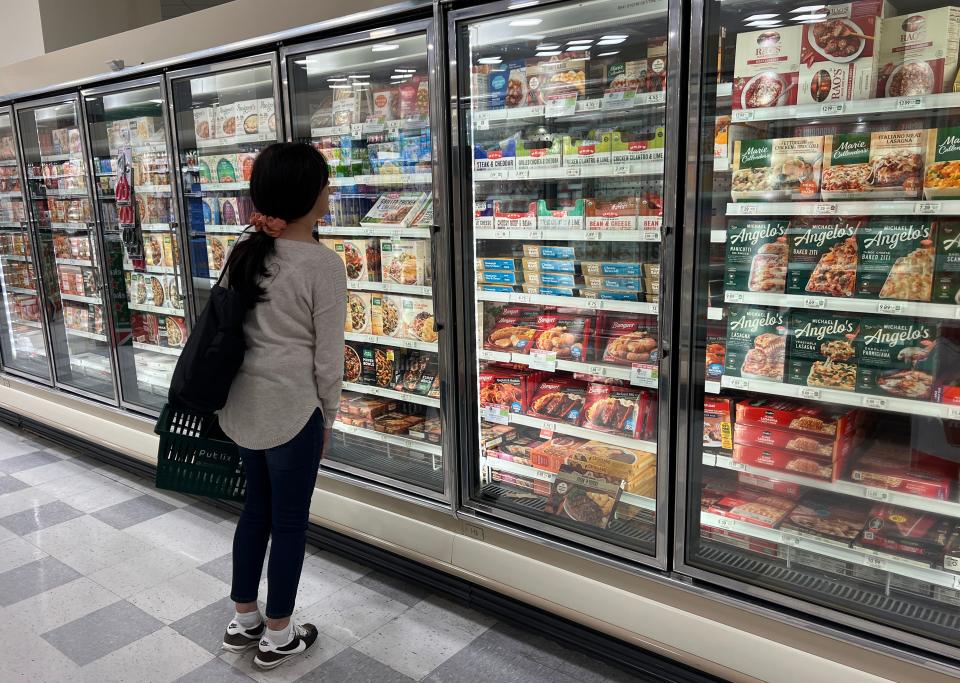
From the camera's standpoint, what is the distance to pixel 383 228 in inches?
117

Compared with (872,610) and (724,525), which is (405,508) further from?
(872,610)

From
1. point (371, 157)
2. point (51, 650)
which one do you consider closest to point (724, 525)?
point (371, 157)

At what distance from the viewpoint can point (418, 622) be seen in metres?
2.75

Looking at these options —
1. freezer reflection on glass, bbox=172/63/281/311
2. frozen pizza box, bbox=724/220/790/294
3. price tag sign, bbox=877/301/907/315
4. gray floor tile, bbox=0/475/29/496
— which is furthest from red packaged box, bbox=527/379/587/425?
gray floor tile, bbox=0/475/29/496

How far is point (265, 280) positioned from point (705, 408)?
4.88ft

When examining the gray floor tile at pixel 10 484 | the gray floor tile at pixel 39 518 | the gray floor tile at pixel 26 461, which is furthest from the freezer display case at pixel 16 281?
the gray floor tile at pixel 39 518

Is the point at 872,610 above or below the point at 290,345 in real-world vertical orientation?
below

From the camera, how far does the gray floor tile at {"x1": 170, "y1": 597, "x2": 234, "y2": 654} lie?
265cm

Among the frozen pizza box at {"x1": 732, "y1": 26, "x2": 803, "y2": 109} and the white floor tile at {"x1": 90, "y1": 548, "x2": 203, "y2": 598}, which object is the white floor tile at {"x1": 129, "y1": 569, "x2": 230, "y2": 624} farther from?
the frozen pizza box at {"x1": 732, "y1": 26, "x2": 803, "y2": 109}

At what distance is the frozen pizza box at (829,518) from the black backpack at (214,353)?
1.83m

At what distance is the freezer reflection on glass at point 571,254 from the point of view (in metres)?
2.39

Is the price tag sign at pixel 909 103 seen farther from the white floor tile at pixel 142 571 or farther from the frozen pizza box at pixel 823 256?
the white floor tile at pixel 142 571

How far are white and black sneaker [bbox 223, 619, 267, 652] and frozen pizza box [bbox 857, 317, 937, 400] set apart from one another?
222cm

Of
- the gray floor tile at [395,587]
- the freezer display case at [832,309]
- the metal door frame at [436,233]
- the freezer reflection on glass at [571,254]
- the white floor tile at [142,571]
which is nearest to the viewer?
the freezer display case at [832,309]
